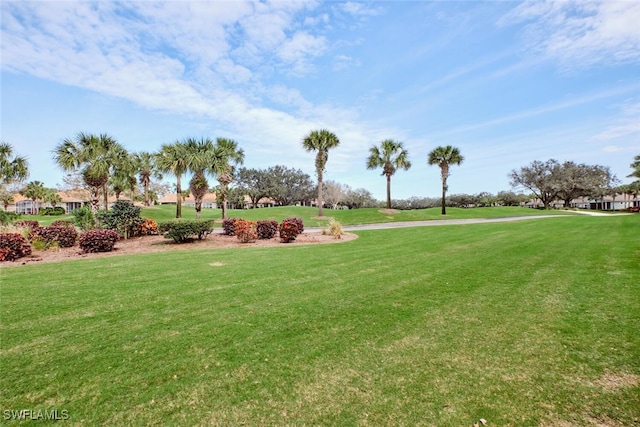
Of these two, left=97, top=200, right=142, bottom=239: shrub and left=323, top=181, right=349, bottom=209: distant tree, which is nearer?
left=97, top=200, right=142, bottom=239: shrub

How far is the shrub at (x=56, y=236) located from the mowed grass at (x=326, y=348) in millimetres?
5949

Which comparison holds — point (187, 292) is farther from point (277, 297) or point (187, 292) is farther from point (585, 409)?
point (585, 409)

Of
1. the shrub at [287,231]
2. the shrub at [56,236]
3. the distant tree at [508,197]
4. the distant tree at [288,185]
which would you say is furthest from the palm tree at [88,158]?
the distant tree at [508,197]

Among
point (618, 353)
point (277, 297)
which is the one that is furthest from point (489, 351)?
point (277, 297)

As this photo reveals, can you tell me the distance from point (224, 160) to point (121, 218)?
1094cm

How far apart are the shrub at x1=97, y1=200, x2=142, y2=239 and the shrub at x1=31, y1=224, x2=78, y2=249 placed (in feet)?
5.92

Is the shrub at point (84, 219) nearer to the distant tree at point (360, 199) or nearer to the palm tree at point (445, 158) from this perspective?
the palm tree at point (445, 158)

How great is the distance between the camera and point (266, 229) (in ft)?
53.1

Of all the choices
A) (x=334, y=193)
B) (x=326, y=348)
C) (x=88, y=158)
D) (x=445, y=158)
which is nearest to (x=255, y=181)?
(x=334, y=193)

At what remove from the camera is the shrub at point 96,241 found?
465 inches

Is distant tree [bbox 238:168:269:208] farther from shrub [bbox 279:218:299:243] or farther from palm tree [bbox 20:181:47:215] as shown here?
shrub [bbox 279:218:299:243]

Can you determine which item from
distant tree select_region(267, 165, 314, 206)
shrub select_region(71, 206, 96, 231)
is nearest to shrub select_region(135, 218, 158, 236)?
shrub select_region(71, 206, 96, 231)

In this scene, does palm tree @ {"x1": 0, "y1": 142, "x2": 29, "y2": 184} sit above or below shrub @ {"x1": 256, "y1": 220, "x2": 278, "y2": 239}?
above

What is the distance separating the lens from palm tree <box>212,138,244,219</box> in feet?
81.3
